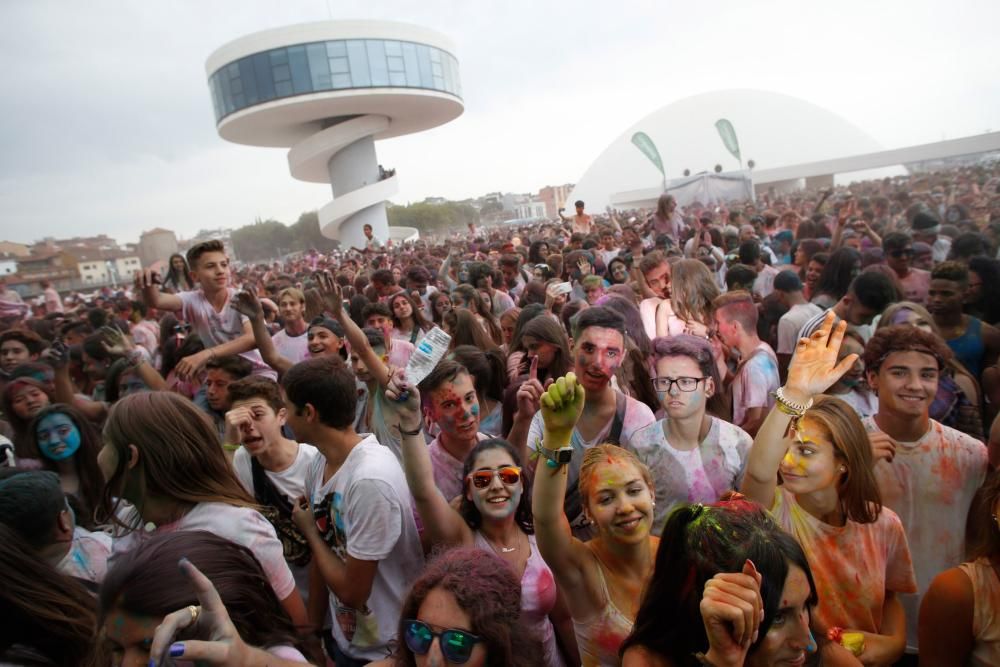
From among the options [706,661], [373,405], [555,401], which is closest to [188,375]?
[373,405]

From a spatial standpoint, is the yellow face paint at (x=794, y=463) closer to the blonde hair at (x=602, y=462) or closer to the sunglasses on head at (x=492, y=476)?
the blonde hair at (x=602, y=462)

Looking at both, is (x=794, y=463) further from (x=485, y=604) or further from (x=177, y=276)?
(x=177, y=276)

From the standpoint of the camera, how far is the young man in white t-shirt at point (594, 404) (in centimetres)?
270

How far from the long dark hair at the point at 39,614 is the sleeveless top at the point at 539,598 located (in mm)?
1374

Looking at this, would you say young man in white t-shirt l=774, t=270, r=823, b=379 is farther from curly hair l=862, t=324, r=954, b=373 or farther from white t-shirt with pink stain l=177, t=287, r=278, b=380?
white t-shirt with pink stain l=177, t=287, r=278, b=380

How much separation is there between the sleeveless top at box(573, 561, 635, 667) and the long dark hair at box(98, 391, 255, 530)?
1.43 meters

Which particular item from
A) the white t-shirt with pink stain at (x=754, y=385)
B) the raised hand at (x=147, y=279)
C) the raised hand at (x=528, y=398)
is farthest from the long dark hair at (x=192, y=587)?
the raised hand at (x=147, y=279)

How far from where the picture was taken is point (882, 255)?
5.52 m

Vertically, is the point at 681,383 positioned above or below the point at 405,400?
below

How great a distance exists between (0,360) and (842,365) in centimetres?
651

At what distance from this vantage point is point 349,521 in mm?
2254

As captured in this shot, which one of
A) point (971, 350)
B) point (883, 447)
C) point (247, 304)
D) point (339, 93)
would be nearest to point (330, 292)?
point (247, 304)

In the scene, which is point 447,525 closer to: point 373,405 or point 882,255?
point 373,405

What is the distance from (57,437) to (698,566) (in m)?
3.54
